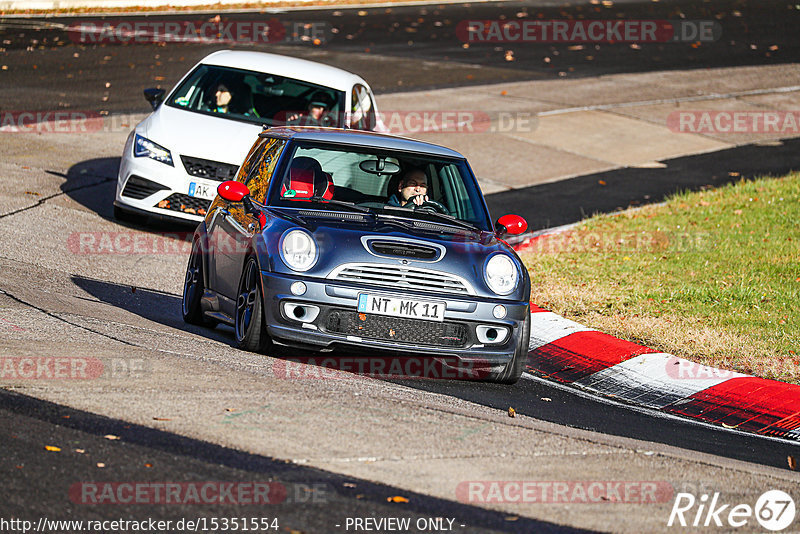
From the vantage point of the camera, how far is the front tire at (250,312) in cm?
768

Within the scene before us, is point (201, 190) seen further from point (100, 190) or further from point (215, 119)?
point (100, 190)

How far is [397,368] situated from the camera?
8.19 metres

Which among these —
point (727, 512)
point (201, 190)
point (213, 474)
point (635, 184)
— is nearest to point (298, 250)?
point (213, 474)

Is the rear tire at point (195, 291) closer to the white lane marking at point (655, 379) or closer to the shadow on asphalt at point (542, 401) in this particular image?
the shadow on asphalt at point (542, 401)

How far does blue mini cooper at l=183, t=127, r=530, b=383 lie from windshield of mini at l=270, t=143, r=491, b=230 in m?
0.01

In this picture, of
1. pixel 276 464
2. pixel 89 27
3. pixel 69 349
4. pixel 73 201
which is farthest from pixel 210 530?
pixel 89 27

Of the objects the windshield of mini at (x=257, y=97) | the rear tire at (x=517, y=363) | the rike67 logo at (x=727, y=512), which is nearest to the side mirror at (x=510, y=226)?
the rear tire at (x=517, y=363)

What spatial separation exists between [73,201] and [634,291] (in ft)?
20.4

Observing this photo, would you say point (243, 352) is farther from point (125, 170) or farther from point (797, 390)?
point (125, 170)

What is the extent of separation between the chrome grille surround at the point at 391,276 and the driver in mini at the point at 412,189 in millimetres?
1331

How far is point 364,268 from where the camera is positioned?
754cm

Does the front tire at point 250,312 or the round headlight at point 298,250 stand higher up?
the round headlight at point 298,250

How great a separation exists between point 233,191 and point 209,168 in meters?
3.78

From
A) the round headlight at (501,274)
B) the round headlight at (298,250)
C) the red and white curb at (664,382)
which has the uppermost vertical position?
the round headlight at (298,250)
